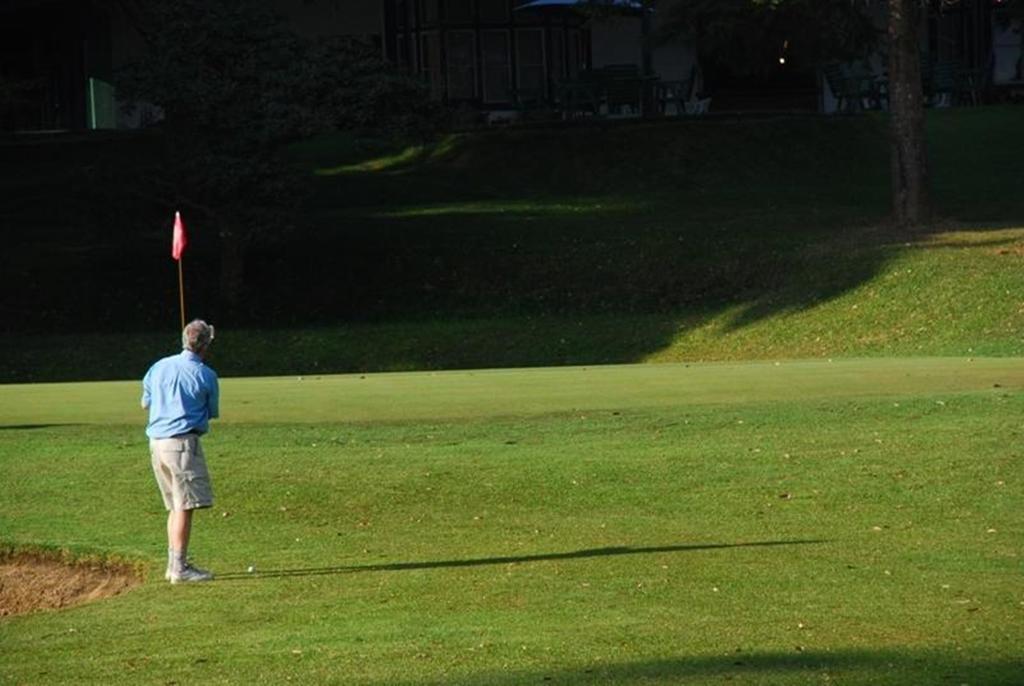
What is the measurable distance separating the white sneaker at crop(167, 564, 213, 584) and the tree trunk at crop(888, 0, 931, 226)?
23.6 meters

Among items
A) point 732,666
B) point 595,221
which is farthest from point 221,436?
point 595,221

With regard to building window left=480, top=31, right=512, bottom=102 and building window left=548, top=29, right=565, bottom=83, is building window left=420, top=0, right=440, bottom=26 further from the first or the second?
building window left=548, top=29, right=565, bottom=83

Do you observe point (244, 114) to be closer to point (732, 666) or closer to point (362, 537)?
point (362, 537)

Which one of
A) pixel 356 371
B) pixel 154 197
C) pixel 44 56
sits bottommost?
pixel 356 371

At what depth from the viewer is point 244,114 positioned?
3259 centimetres

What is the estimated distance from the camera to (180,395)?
1173 centimetres

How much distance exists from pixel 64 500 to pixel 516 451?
12.9 ft

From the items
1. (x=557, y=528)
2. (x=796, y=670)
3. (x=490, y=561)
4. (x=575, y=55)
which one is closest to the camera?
(x=796, y=670)

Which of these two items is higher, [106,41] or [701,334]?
[106,41]

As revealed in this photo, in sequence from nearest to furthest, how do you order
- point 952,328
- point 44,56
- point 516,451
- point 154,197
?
1. point 516,451
2. point 952,328
3. point 154,197
4. point 44,56

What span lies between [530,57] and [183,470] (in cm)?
3967

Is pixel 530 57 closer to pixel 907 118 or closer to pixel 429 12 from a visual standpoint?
pixel 429 12

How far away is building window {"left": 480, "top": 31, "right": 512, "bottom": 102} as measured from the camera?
165 feet

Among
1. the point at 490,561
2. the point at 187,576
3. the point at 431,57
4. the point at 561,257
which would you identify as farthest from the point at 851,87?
the point at 187,576
